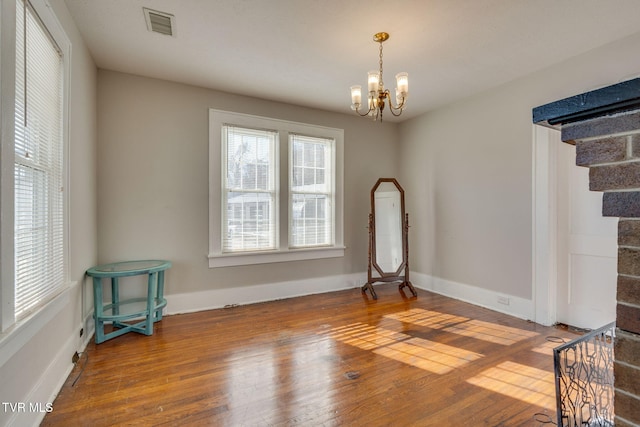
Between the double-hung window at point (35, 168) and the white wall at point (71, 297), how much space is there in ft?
0.51

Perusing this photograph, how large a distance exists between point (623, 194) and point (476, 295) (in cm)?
344

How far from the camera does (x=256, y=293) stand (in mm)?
3910

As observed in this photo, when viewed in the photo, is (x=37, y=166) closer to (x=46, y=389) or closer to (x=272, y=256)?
(x=46, y=389)

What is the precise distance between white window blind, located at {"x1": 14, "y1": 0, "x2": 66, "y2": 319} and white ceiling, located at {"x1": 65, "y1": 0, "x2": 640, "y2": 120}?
2.29 feet

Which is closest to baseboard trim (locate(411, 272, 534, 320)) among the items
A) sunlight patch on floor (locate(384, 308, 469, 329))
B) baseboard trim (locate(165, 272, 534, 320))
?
baseboard trim (locate(165, 272, 534, 320))

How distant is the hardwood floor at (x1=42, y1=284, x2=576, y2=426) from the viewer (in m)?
1.76

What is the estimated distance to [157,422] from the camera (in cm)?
170

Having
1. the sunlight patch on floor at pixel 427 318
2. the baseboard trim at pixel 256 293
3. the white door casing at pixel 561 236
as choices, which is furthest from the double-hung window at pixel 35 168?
the white door casing at pixel 561 236

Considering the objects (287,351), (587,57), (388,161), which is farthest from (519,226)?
(287,351)

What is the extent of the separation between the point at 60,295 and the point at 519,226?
13.7ft

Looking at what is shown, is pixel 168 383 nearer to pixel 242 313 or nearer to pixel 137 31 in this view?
pixel 242 313

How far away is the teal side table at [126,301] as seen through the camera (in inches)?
105

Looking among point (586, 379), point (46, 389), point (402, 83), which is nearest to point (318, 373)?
point (586, 379)

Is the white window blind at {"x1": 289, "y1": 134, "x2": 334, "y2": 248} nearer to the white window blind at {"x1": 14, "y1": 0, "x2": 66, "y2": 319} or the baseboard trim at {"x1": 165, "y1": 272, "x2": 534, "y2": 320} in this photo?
the baseboard trim at {"x1": 165, "y1": 272, "x2": 534, "y2": 320}
